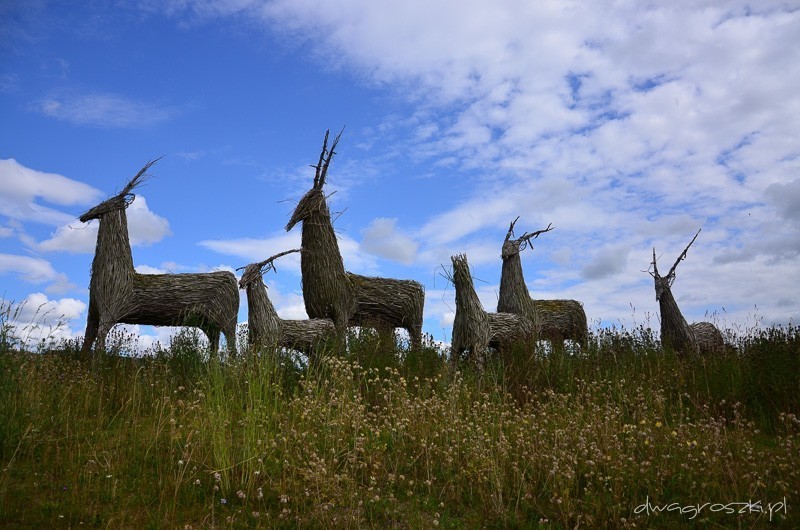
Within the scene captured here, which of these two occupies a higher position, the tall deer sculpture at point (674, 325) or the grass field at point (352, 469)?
the tall deer sculpture at point (674, 325)

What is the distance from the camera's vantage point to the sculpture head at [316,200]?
12.3 meters

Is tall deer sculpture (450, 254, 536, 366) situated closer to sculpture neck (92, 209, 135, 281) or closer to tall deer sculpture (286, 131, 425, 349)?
tall deer sculpture (286, 131, 425, 349)

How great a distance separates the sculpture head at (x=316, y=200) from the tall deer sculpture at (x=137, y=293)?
198cm

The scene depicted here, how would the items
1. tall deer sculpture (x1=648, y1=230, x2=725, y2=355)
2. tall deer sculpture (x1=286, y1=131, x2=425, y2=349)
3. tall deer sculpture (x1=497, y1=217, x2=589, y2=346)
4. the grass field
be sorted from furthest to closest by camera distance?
1. tall deer sculpture (x1=648, y1=230, x2=725, y2=355)
2. tall deer sculpture (x1=497, y1=217, x2=589, y2=346)
3. tall deer sculpture (x1=286, y1=131, x2=425, y2=349)
4. the grass field

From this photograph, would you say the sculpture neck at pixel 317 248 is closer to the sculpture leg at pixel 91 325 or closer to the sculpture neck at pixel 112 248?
the sculpture neck at pixel 112 248

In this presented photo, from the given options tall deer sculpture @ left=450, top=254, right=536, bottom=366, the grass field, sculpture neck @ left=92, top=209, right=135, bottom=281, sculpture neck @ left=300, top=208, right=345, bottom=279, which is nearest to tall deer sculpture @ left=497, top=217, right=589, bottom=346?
tall deer sculpture @ left=450, top=254, right=536, bottom=366

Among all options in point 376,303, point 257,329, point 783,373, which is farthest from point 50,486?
point 783,373

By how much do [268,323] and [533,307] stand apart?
640cm

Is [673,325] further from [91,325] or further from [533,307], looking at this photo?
[91,325]

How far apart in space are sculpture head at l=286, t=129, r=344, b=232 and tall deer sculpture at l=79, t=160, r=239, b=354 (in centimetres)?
198

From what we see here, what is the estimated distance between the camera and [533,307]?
14.4 m

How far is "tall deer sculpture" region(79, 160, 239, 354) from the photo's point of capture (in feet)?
38.3

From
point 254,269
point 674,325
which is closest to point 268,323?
point 254,269

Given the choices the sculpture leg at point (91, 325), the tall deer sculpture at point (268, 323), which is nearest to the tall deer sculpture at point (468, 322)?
the tall deer sculpture at point (268, 323)
